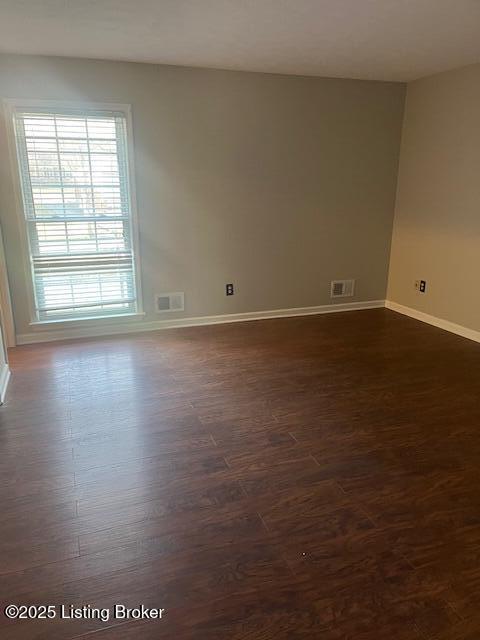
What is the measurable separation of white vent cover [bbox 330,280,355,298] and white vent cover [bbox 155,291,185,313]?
1.70m

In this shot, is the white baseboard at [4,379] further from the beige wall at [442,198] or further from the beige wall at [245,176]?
the beige wall at [442,198]

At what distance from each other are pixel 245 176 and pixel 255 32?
4.87 feet

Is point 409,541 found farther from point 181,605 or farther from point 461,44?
point 461,44

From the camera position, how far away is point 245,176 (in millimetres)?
4402

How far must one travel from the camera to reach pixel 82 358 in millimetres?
3738

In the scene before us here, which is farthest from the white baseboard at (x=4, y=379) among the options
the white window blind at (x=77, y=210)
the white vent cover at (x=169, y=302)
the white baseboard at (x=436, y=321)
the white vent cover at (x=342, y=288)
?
the white baseboard at (x=436, y=321)

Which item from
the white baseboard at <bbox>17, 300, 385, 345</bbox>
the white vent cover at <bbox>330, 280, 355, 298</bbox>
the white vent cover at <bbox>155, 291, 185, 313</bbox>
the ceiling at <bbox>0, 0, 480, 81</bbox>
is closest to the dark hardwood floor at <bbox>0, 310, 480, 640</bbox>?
the white baseboard at <bbox>17, 300, 385, 345</bbox>

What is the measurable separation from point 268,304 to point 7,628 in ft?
12.2

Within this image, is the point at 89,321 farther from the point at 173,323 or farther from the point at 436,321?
the point at 436,321

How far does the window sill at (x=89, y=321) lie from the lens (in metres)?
4.11


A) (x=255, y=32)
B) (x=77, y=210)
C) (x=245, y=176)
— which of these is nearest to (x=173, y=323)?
(x=77, y=210)

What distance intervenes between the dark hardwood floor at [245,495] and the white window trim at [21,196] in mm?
564

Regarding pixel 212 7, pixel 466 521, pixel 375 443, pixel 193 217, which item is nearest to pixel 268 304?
pixel 193 217

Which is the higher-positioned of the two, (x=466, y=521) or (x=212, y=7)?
(x=212, y=7)
